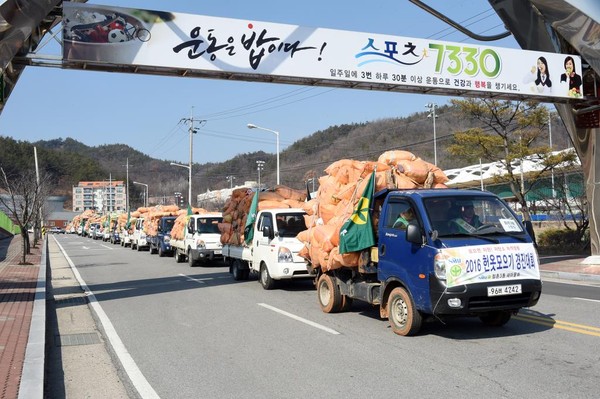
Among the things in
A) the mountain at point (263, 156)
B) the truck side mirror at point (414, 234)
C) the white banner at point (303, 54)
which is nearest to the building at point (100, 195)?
the mountain at point (263, 156)

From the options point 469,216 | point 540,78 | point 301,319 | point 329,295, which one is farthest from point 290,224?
point 540,78

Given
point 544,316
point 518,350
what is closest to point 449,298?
point 518,350

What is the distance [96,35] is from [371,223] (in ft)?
26.5

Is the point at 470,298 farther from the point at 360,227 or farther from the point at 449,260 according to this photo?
the point at 360,227

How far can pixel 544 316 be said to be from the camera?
381 inches

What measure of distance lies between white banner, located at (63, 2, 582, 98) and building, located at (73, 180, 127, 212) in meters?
110

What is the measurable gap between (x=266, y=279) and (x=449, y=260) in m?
7.61

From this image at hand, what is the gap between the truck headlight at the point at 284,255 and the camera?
44.7 ft

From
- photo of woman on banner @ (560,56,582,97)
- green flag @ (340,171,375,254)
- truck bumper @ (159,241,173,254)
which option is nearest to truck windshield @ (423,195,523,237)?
green flag @ (340,171,375,254)

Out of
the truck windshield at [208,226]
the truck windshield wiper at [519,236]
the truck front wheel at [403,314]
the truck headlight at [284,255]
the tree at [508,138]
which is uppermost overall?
the tree at [508,138]

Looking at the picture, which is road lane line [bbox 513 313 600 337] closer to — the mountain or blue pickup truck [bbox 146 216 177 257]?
the mountain

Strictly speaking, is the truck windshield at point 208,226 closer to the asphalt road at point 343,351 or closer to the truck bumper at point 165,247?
the truck bumper at point 165,247

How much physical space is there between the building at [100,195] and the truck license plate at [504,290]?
11755 centimetres

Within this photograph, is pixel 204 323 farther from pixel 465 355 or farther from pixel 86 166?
pixel 86 166
